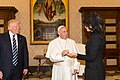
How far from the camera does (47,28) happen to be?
13.0m

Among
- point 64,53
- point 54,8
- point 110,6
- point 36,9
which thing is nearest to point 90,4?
point 110,6

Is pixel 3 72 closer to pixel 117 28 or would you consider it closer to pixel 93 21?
pixel 93 21

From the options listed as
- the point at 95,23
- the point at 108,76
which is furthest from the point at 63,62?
the point at 108,76

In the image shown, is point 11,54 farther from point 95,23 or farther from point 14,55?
point 95,23

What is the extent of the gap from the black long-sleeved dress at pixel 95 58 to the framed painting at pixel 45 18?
29.0 ft

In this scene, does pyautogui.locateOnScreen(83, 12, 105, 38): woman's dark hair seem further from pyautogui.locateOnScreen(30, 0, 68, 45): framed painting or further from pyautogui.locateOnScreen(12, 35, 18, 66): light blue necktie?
pyautogui.locateOnScreen(30, 0, 68, 45): framed painting

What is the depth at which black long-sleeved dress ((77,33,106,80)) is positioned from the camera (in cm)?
409

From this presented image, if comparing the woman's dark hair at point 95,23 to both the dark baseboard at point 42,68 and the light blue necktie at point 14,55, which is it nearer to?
the light blue necktie at point 14,55

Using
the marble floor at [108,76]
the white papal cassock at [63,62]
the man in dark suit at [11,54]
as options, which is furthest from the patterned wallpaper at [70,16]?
the man in dark suit at [11,54]

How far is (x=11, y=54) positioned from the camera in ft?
16.4

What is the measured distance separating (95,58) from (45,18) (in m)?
9.05

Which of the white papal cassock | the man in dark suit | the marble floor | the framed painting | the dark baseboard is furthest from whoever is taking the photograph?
the framed painting

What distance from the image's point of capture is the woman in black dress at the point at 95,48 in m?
4.09

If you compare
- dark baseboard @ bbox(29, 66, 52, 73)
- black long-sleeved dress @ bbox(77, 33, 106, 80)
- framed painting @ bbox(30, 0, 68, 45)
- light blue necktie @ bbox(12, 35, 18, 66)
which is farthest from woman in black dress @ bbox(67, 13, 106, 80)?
framed painting @ bbox(30, 0, 68, 45)
